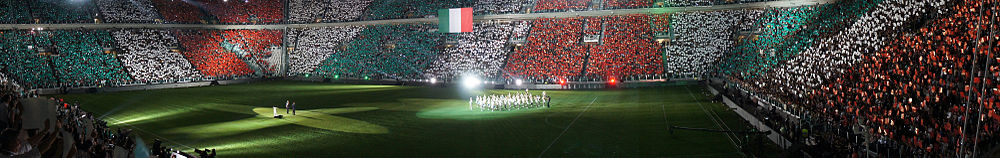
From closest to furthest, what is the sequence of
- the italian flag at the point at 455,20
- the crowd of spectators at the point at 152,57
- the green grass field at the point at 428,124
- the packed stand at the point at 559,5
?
the green grass field at the point at 428,124, the crowd of spectators at the point at 152,57, the packed stand at the point at 559,5, the italian flag at the point at 455,20

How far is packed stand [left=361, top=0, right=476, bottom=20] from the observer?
64.9 meters

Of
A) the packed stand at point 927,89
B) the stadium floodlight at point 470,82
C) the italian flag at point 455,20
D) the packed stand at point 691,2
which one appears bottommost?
the stadium floodlight at point 470,82

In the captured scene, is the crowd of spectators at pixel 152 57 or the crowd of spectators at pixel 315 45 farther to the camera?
the crowd of spectators at pixel 315 45

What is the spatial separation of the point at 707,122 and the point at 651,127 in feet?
8.06

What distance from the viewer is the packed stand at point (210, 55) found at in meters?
61.8

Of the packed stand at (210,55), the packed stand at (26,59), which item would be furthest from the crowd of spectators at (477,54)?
the packed stand at (26,59)

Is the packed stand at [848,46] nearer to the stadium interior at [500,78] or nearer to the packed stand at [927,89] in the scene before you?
the stadium interior at [500,78]

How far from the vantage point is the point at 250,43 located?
69312 millimetres

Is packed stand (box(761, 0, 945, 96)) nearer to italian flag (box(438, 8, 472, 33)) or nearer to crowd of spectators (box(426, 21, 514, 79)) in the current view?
crowd of spectators (box(426, 21, 514, 79))

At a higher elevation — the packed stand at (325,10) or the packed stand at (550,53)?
the packed stand at (325,10)

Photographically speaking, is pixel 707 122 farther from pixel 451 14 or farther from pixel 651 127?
pixel 451 14

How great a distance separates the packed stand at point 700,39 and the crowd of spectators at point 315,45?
32530 millimetres

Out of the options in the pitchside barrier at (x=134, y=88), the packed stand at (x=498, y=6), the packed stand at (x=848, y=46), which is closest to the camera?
the packed stand at (x=848, y=46)

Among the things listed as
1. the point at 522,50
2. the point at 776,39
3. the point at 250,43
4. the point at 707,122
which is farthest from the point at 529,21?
the point at 707,122
